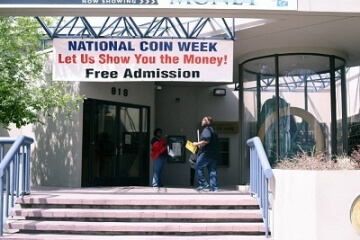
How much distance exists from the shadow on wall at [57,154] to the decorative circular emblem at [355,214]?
7034 millimetres

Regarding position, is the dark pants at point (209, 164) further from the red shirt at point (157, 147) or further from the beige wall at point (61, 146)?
the beige wall at point (61, 146)

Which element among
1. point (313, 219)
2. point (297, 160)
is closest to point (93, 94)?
point (297, 160)

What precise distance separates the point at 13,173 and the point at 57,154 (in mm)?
4415

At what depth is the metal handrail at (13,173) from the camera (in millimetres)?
7093

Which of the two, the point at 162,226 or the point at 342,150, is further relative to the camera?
the point at 342,150

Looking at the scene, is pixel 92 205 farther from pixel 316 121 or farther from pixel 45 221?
pixel 316 121

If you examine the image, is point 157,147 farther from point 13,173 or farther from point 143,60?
point 13,173

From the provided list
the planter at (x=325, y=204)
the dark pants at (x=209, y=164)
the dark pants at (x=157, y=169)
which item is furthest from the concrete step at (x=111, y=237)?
the dark pants at (x=157, y=169)

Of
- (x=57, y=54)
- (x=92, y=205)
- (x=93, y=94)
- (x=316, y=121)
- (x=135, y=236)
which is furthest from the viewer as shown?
(x=93, y=94)

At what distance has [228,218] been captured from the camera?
753 cm

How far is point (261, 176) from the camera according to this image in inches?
291

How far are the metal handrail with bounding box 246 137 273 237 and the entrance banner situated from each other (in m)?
1.64

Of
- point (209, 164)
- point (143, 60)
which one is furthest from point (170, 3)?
point (209, 164)

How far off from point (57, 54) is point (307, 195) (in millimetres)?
5168
